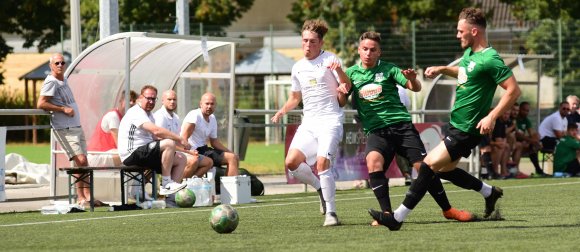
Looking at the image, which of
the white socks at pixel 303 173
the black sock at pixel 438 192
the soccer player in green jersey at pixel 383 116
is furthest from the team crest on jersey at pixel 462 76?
the white socks at pixel 303 173

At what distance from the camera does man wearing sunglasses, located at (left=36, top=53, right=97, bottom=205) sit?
16.2 m

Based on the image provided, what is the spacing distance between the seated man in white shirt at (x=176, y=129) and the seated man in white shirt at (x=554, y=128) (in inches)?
382

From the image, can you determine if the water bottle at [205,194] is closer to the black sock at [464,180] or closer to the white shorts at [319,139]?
the white shorts at [319,139]

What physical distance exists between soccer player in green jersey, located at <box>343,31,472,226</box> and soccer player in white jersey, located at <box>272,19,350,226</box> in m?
0.25

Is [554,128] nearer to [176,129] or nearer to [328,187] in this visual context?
[176,129]

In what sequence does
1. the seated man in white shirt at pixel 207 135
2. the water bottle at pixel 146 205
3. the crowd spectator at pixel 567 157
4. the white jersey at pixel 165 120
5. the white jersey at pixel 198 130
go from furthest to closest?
the crowd spectator at pixel 567 157 → the white jersey at pixel 198 130 → the seated man in white shirt at pixel 207 135 → the white jersey at pixel 165 120 → the water bottle at pixel 146 205

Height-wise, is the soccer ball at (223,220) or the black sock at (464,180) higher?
the black sock at (464,180)

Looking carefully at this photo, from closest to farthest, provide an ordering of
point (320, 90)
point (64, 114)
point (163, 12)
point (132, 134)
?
point (320, 90) < point (132, 134) < point (64, 114) < point (163, 12)

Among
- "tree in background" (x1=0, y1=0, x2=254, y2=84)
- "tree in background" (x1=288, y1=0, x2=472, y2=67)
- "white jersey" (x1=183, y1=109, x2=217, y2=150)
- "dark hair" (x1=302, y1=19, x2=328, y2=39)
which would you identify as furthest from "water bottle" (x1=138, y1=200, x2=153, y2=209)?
"tree in background" (x1=0, y1=0, x2=254, y2=84)

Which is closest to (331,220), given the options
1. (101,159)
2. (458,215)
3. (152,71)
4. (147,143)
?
(458,215)

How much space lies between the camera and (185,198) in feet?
52.1

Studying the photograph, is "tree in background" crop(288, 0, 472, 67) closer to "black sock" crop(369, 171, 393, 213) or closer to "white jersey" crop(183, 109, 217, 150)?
"white jersey" crop(183, 109, 217, 150)

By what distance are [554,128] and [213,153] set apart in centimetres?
954

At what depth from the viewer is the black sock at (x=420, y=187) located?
1109cm
